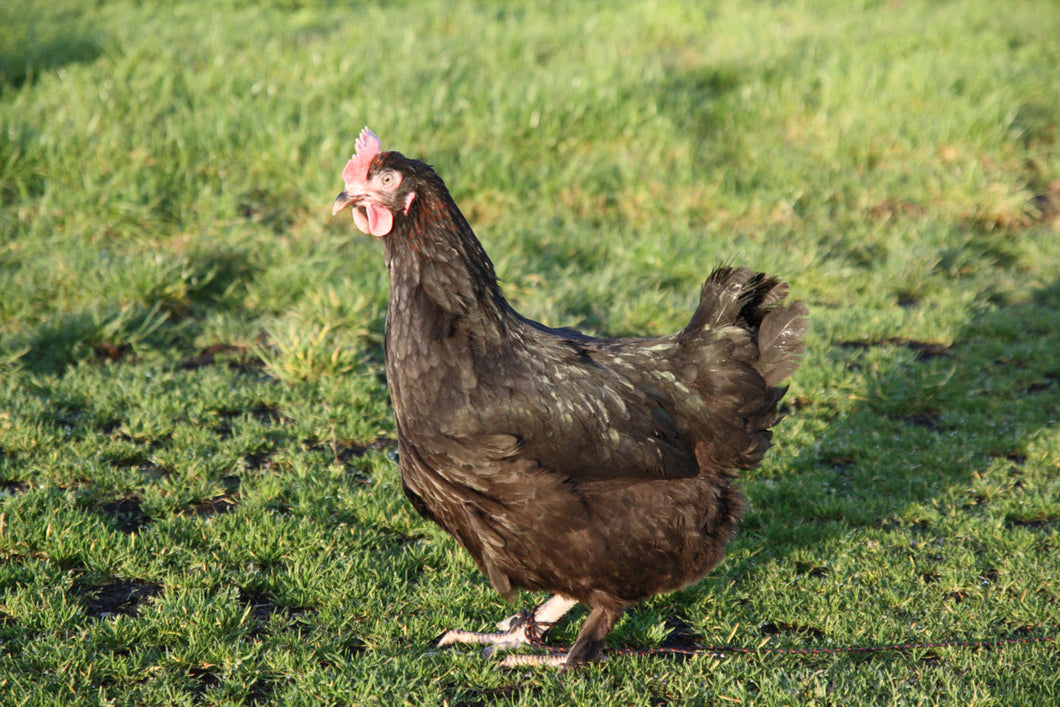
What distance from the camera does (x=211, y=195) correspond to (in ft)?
23.2

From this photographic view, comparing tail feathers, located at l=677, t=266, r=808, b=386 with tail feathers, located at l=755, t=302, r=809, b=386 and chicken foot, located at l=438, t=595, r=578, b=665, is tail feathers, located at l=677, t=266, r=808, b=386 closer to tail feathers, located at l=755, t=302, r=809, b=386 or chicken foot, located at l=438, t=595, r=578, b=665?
tail feathers, located at l=755, t=302, r=809, b=386

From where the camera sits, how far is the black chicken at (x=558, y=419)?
325cm

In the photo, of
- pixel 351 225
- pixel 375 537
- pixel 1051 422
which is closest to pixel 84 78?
pixel 351 225

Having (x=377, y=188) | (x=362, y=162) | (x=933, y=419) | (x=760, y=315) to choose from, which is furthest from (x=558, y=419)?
(x=933, y=419)

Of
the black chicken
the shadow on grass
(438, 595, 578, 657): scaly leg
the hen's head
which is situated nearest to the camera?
the black chicken

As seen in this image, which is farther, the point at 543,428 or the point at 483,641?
the point at 483,641

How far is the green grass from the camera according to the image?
11.3 feet

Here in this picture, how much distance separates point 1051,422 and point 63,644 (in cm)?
527

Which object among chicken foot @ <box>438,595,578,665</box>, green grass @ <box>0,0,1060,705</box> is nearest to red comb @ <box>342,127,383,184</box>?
green grass @ <box>0,0,1060,705</box>

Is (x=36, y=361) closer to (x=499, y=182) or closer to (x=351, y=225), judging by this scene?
(x=351, y=225)

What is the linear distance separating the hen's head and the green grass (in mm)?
1505

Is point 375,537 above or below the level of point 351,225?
below

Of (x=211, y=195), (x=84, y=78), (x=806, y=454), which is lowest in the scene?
(x=806, y=454)

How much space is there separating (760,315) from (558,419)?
3.38 feet
